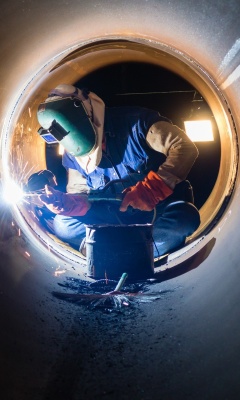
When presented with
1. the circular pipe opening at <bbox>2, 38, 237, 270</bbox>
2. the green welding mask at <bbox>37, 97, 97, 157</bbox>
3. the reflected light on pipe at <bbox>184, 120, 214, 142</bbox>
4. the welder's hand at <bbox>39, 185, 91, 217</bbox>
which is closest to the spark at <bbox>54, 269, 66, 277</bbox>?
the circular pipe opening at <bbox>2, 38, 237, 270</bbox>

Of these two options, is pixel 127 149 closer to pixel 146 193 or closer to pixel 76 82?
pixel 146 193

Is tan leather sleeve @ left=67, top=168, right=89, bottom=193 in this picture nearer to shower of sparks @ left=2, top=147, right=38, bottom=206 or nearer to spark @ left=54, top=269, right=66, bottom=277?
shower of sparks @ left=2, top=147, right=38, bottom=206

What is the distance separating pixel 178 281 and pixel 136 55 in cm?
230

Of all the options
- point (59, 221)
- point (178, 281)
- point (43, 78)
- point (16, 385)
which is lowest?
point (16, 385)

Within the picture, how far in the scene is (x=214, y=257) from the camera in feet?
6.06

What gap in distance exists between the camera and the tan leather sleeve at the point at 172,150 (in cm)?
248

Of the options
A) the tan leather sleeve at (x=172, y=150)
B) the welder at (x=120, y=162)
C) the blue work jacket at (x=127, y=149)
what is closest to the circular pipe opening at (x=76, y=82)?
the welder at (x=120, y=162)

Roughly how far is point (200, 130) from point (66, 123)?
2390 mm

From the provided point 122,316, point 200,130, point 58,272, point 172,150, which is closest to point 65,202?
point 58,272

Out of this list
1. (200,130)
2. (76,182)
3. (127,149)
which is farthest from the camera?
(200,130)

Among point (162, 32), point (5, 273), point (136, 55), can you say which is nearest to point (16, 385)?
point (5, 273)

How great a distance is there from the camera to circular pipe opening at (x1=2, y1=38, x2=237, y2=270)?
2314 millimetres

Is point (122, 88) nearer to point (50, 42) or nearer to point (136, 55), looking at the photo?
point (136, 55)

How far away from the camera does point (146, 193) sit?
236cm
